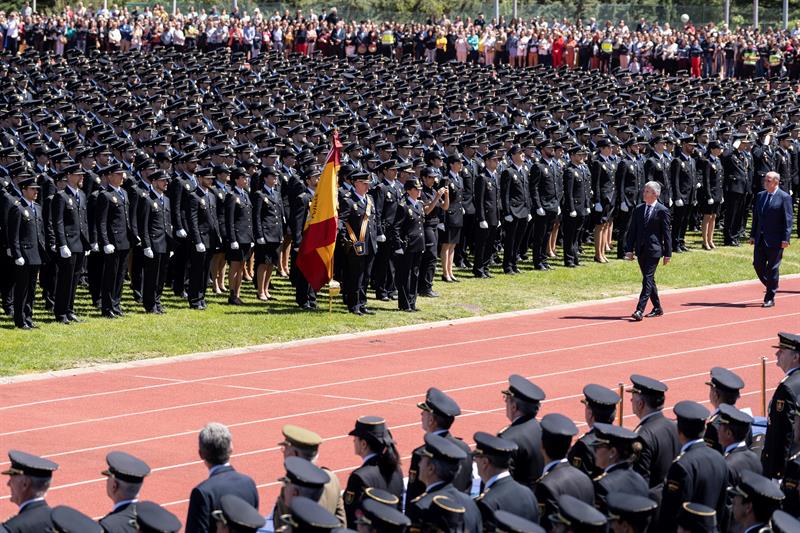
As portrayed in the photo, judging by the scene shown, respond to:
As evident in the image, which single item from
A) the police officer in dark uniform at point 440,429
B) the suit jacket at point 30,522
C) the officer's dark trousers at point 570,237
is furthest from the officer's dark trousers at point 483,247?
the suit jacket at point 30,522

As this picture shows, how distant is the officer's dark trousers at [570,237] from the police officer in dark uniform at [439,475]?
1703 cm

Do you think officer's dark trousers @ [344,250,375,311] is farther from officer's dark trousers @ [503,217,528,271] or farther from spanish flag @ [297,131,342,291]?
officer's dark trousers @ [503,217,528,271]

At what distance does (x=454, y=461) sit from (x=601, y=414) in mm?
1905

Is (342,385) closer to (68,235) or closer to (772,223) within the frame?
(68,235)

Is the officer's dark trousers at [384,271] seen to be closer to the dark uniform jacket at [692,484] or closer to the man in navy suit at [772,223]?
the man in navy suit at [772,223]

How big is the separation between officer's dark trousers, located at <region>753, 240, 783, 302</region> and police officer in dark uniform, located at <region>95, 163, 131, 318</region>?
8540 mm

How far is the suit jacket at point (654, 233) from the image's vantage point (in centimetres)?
2062

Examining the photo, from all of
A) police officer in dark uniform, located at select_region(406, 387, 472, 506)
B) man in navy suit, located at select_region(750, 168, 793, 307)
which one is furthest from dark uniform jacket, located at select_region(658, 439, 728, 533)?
man in navy suit, located at select_region(750, 168, 793, 307)

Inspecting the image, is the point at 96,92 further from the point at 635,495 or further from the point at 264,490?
the point at 635,495

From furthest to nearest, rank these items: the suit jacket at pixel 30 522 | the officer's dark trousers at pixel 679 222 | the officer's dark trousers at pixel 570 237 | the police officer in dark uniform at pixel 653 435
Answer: the officer's dark trousers at pixel 679 222 < the officer's dark trousers at pixel 570 237 < the police officer in dark uniform at pixel 653 435 < the suit jacket at pixel 30 522

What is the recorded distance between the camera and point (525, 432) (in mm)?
9844

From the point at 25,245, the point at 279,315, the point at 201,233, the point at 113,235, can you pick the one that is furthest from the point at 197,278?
the point at 25,245

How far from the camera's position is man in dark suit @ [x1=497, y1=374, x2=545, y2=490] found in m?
9.77

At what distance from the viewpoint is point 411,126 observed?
2898 cm
